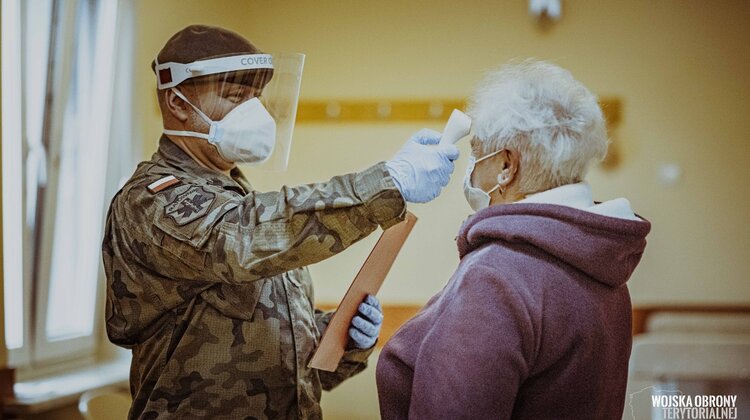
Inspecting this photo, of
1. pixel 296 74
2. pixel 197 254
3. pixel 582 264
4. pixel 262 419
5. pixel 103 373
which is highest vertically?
pixel 296 74

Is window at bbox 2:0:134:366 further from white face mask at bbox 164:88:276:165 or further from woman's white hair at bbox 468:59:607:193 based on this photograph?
woman's white hair at bbox 468:59:607:193

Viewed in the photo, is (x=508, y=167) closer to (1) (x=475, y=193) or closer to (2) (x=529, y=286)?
(1) (x=475, y=193)

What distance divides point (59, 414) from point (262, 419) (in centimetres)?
130

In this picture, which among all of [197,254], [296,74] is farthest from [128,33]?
[197,254]

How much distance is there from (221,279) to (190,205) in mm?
144

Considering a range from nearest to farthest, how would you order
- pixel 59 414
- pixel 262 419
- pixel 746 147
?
1. pixel 262 419
2. pixel 59 414
3. pixel 746 147

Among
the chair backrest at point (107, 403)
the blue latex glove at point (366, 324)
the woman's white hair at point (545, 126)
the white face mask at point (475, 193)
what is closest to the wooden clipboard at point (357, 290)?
the blue latex glove at point (366, 324)

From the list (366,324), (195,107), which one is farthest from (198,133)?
(366,324)

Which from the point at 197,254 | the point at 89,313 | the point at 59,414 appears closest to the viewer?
the point at 197,254

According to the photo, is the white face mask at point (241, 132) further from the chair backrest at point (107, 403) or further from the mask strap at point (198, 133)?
the chair backrest at point (107, 403)

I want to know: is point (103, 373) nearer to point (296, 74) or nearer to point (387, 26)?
point (296, 74)

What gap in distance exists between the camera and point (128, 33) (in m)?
3.24

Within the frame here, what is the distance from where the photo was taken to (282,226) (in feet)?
4.49

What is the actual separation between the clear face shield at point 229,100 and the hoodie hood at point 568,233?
0.57 m
